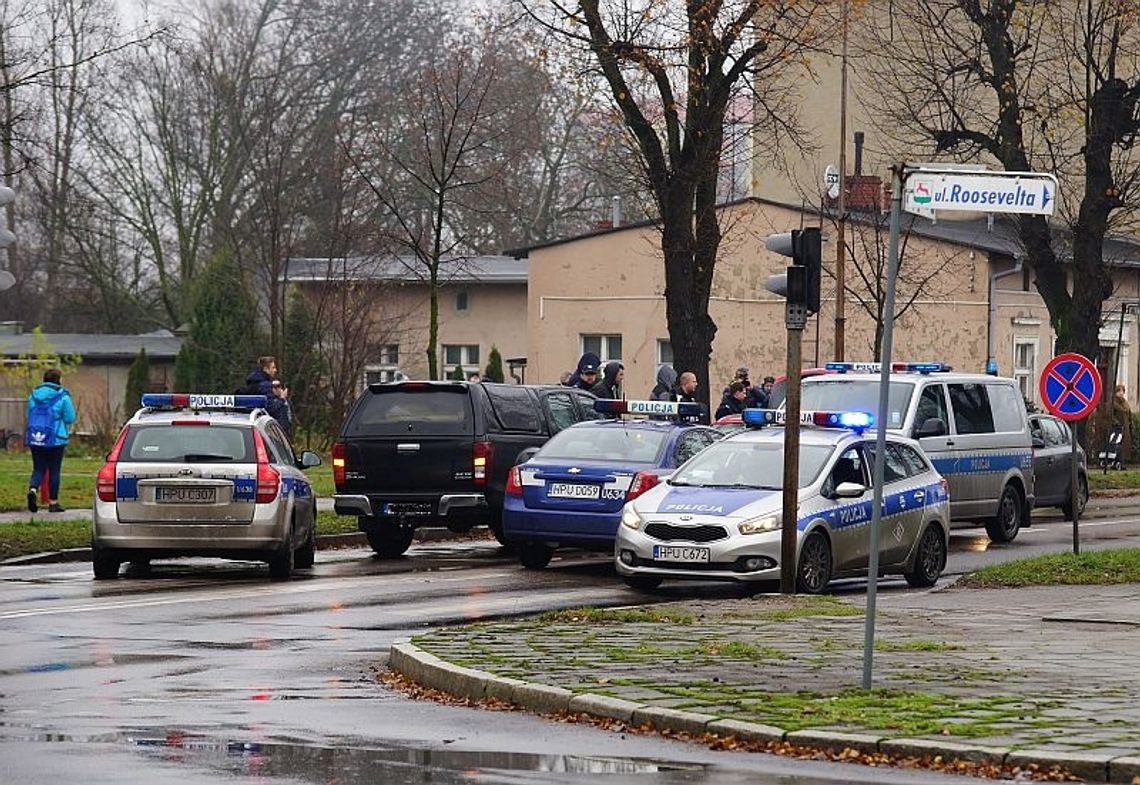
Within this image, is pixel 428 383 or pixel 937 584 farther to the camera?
pixel 428 383

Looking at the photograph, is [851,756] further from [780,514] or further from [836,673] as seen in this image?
[780,514]

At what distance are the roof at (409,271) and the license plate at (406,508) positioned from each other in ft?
101

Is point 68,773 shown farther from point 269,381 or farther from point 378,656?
point 269,381

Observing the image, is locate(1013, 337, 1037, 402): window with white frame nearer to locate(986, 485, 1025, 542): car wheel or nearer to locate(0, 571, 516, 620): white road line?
locate(986, 485, 1025, 542): car wheel

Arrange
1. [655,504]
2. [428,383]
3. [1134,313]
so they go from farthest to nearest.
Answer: [1134,313], [428,383], [655,504]

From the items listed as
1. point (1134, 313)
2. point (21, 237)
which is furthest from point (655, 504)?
point (21, 237)

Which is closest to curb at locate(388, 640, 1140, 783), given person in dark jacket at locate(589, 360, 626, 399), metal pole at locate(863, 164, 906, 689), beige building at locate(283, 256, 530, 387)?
metal pole at locate(863, 164, 906, 689)

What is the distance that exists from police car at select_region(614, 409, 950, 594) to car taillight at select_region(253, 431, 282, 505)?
323 centimetres

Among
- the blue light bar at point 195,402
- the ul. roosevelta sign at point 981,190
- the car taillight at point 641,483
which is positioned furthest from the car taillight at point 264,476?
the ul. roosevelta sign at point 981,190

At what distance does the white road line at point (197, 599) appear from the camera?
55.8ft

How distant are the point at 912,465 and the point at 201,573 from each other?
6920 mm

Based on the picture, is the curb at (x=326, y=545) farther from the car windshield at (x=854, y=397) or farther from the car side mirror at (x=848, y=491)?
the car side mirror at (x=848, y=491)

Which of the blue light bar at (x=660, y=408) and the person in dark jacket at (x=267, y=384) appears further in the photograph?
the person in dark jacket at (x=267, y=384)

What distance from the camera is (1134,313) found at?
174 feet
